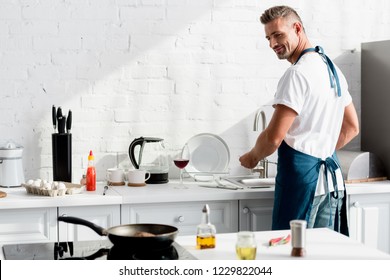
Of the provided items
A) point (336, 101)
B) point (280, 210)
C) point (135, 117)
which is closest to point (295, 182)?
point (280, 210)

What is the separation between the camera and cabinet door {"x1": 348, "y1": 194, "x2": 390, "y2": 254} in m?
4.30

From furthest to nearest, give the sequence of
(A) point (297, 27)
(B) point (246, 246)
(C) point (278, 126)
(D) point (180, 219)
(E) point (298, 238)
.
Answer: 1. (D) point (180, 219)
2. (A) point (297, 27)
3. (C) point (278, 126)
4. (E) point (298, 238)
5. (B) point (246, 246)

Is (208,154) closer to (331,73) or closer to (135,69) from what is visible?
(135,69)

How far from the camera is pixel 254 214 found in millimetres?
4078

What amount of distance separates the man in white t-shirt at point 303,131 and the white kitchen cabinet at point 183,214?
1.24 feet

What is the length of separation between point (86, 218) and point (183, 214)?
0.56 meters

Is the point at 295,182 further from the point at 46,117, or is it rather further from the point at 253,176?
the point at 46,117

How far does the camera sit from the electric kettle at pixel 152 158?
433cm

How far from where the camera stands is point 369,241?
4367mm

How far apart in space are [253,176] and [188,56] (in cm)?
91

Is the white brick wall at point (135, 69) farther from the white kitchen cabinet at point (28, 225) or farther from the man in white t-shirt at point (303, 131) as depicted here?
the man in white t-shirt at point (303, 131)

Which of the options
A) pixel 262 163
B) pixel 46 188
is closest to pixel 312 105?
pixel 262 163

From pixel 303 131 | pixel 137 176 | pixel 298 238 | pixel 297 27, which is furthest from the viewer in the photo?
pixel 137 176

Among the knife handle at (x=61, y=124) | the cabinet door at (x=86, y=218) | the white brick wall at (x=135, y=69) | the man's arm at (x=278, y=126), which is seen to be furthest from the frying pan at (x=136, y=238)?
the white brick wall at (x=135, y=69)
